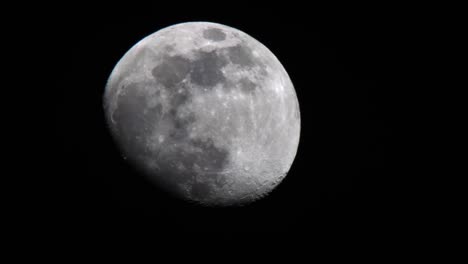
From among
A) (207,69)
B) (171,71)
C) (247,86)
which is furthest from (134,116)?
(247,86)

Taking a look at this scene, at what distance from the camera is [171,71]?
9.85 feet

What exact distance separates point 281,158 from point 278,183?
36 centimetres

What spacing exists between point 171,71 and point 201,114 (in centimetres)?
44

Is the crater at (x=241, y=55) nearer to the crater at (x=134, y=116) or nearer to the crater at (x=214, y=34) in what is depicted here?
the crater at (x=214, y=34)

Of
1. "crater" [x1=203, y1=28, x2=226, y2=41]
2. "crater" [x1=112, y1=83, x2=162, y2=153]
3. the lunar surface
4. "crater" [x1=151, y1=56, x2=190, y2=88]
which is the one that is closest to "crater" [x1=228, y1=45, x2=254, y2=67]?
the lunar surface

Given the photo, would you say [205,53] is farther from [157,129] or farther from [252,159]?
[252,159]

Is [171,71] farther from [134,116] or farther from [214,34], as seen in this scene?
[214,34]

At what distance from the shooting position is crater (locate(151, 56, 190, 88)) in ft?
9.77

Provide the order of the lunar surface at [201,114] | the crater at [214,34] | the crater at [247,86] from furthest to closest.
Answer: the crater at [214,34]
the crater at [247,86]
the lunar surface at [201,114]

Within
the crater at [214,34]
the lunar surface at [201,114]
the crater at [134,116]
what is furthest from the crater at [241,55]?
the crater at [134,116]

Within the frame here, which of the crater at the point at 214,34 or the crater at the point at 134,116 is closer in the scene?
the crater at the point at 134,116

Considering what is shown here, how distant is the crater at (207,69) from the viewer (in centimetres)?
299

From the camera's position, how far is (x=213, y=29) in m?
3.37

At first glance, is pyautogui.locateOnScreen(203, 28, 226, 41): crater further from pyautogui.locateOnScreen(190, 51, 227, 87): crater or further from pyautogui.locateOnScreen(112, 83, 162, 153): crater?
pyautogui.locateOnScreen(112, 83, 162, 153): crater
